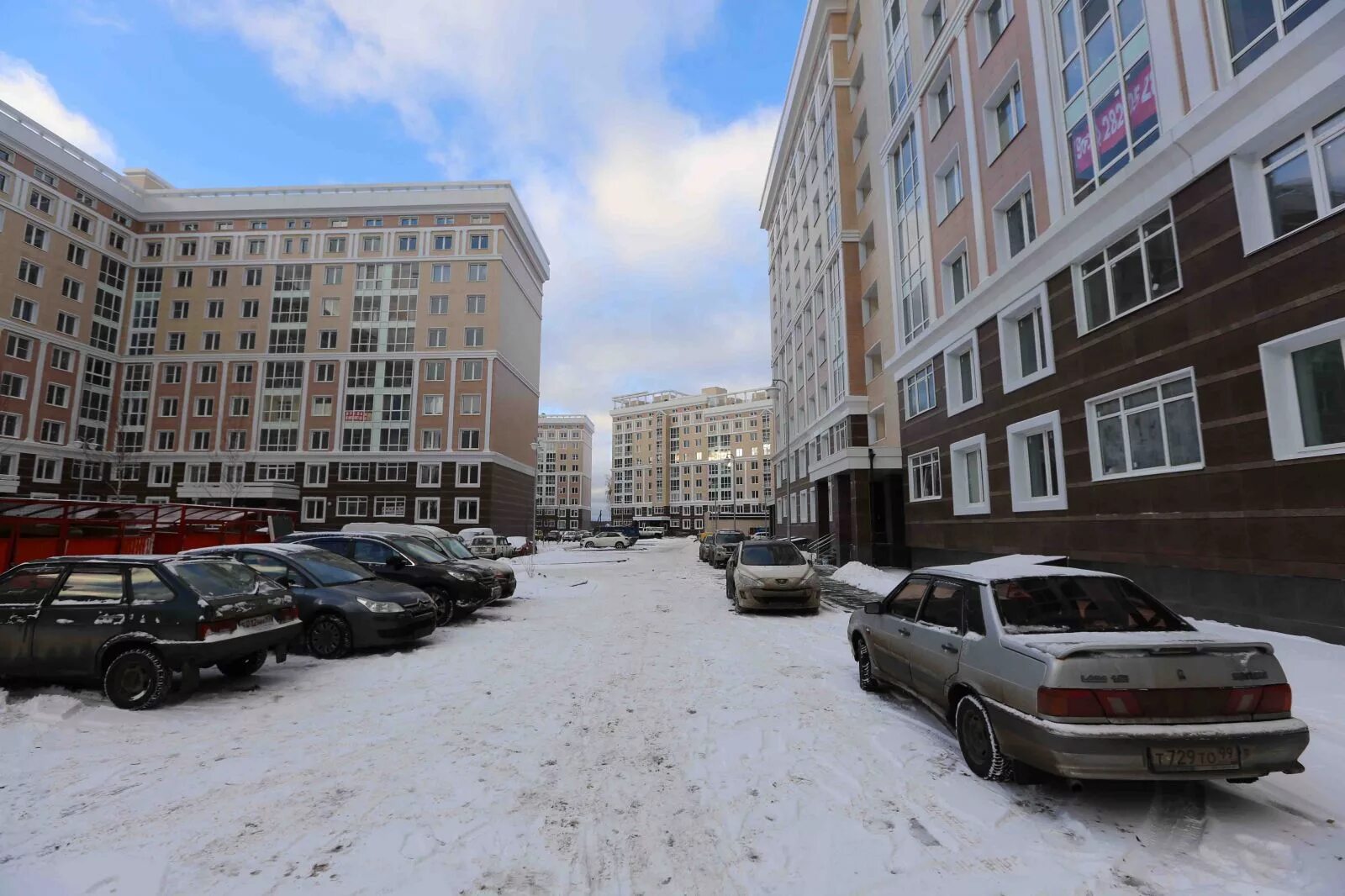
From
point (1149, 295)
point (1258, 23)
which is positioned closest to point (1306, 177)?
point (1258, 23)

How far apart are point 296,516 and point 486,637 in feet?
161

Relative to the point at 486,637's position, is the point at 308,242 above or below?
above

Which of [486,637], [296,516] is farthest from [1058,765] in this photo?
[296,516]

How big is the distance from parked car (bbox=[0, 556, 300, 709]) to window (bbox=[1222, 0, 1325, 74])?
1611 cm

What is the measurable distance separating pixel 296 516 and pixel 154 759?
5348 cm

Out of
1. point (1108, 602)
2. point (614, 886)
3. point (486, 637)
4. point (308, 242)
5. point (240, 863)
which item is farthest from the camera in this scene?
point (308, 242)

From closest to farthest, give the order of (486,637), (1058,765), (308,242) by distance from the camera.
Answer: (1058,765) < (486,637) < (308,242)

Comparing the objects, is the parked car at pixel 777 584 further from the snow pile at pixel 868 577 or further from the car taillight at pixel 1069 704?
the car taillight at pixel 1069 704

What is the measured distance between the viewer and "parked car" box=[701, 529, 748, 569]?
30.8 metres

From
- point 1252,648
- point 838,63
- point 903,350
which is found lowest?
point 1252,648

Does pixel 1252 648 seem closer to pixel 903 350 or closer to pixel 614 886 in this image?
pixel 614 886

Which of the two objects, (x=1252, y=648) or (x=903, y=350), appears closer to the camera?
(x=1252, y=648)

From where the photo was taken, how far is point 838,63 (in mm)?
33562

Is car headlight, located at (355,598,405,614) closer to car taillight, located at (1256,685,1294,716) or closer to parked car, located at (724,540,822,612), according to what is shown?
parked car, located at (724,540,822,612)
